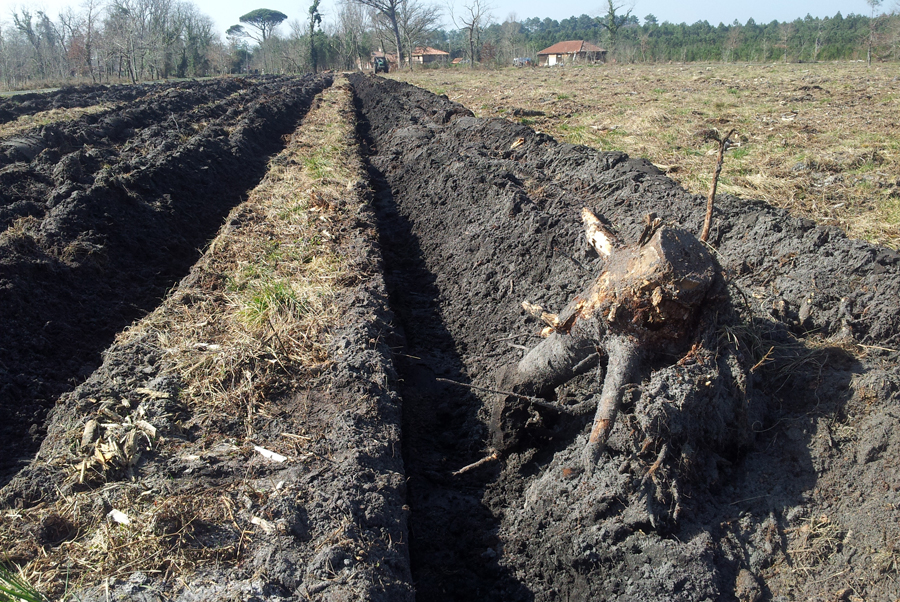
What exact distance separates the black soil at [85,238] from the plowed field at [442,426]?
0.05 metres

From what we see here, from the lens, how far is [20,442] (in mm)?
3469

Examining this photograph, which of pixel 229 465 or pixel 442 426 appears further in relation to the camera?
pixel 442 426

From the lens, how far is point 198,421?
9.77 feet

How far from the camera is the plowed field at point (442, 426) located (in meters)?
2.18

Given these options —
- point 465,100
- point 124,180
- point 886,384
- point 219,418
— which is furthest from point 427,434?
point 465,100

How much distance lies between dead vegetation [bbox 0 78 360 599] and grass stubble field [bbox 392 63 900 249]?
4.75 metres

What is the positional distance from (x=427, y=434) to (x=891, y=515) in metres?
2.47

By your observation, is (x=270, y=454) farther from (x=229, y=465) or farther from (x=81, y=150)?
(x=81, y=150)

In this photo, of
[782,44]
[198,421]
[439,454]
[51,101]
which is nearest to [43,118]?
[51,101]

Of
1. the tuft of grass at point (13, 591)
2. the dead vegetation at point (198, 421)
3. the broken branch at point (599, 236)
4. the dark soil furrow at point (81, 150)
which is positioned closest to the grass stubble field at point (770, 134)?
the broken branch at point (599, 236)

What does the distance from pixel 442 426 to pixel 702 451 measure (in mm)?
1757

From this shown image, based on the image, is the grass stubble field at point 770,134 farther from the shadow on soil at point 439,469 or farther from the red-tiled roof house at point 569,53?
the red-tiled roof house at point 569,53

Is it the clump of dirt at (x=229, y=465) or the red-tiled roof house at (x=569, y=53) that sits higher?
the red-tiled roof house at (x=569, y=53)

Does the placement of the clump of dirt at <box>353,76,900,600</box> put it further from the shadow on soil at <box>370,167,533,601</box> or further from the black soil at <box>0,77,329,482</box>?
the black soil at <box>0,77,329,482</box>
